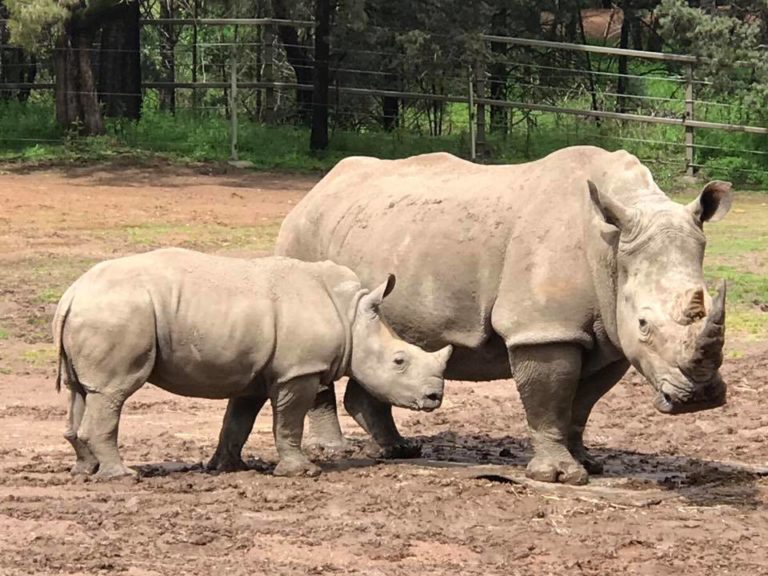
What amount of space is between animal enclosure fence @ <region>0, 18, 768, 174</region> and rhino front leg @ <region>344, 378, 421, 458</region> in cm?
1346

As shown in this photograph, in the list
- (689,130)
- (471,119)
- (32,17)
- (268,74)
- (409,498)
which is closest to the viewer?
(409,498)

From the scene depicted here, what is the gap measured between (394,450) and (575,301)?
1.57 m

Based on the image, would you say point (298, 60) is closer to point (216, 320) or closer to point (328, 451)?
point (328, 451)

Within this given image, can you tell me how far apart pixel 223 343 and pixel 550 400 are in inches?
62.7

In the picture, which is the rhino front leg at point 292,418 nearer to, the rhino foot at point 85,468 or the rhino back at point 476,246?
the rhino back at point 476,246

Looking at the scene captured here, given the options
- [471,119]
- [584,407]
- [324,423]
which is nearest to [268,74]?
[471,119]

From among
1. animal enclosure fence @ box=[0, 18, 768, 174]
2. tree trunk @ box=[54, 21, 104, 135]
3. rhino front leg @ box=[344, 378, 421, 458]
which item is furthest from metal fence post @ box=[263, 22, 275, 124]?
rhino front leg @ box=[344, 378, 421, 458]

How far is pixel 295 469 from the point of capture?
7.68 metres

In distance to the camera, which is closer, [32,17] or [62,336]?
[62,336]

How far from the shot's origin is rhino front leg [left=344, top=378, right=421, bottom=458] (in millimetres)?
8562

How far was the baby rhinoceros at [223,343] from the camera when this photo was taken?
7.34 metres

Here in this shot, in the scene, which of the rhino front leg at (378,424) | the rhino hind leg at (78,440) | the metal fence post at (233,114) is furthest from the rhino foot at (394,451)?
the metal fence post at (233,114)

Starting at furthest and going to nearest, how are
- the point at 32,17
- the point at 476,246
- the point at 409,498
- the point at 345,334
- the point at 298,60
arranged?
1. the point at 298,60
2. the point at 32,17
3. the point at 476,246
4. the point at 345,334
5. the point at 409,498

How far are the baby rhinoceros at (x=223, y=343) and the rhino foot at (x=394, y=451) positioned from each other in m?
0.80
